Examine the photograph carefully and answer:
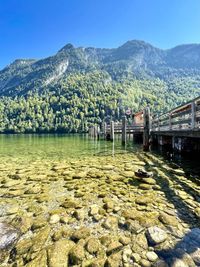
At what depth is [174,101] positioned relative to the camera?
615 feet

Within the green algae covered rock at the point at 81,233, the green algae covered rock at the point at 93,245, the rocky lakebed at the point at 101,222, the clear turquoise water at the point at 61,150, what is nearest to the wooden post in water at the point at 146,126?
the clear turquoise water at the point at 61,150

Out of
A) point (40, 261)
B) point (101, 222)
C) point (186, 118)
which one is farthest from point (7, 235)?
point (186, 118)

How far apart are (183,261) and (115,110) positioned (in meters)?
154

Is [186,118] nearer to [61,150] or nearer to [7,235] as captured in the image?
[7,235]

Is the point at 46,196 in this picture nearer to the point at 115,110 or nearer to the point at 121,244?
the point at 121,244

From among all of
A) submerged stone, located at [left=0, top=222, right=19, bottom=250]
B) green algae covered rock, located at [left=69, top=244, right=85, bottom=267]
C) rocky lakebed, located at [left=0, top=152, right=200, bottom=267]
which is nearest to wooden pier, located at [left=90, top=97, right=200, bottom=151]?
rocky lakebed, located at [left=0, top=152, right=200, bottom=267]

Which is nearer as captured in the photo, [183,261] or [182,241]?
[183,261]

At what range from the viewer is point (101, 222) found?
14.6ft

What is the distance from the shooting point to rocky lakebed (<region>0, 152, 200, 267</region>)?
3283mm

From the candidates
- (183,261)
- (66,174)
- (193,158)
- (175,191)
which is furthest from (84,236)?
(193,158)

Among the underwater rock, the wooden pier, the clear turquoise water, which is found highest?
the wooden pier

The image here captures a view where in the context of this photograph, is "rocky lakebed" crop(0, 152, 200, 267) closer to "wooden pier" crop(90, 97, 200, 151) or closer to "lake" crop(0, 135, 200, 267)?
"lake" crop(0, 135, 200, 267)

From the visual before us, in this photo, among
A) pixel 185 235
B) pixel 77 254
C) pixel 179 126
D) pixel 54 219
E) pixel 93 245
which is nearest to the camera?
pixel 77 254

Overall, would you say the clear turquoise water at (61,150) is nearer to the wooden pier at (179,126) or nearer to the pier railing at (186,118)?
the wooden pier at (179,126)
